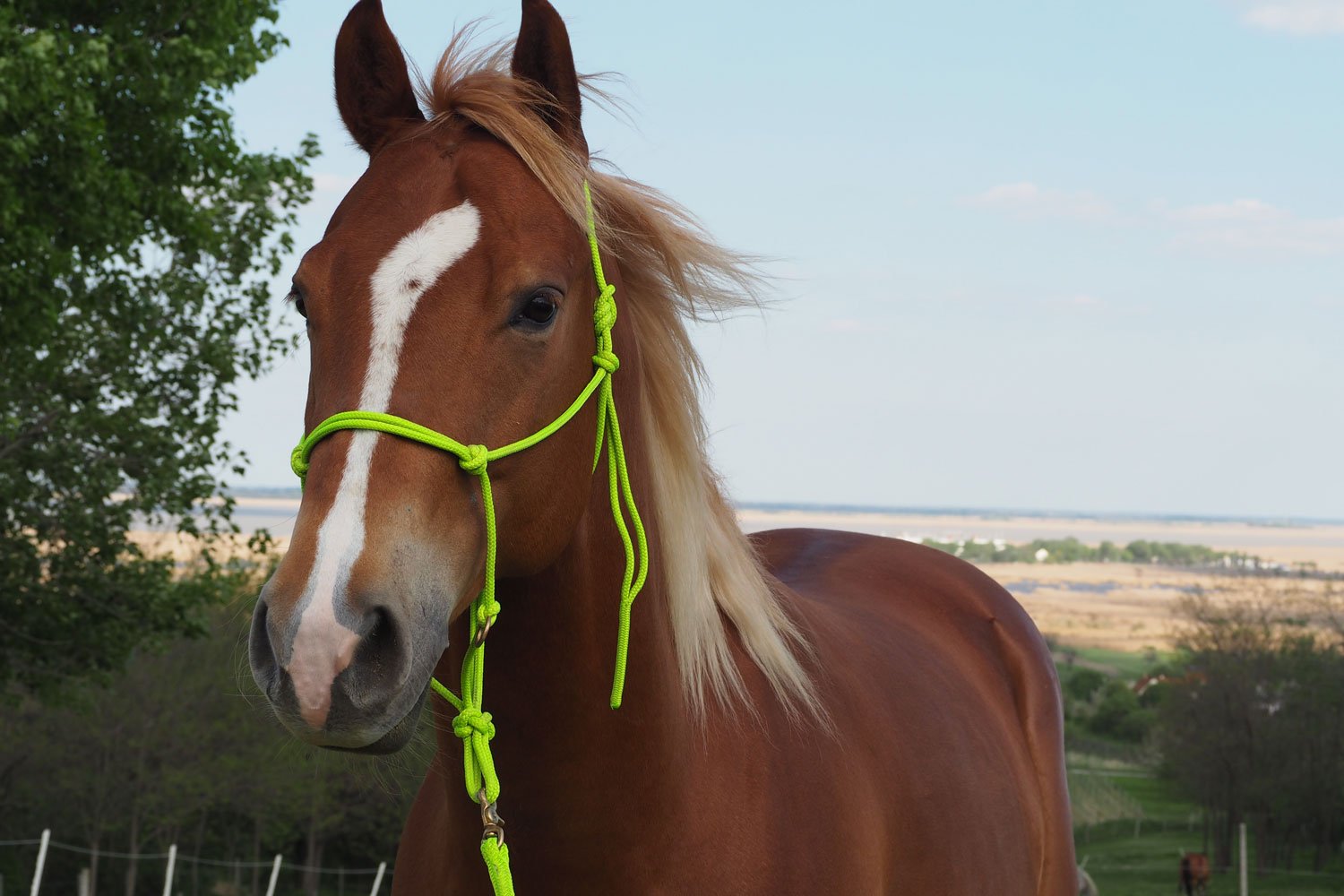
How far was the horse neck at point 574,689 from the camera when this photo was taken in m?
1.86

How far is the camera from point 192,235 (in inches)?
404

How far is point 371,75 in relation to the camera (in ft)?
6.91

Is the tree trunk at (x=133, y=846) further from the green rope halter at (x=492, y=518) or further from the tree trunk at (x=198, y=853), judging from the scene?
the green rope halter at (x=492, y=518)

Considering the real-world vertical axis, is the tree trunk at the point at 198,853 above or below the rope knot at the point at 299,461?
below

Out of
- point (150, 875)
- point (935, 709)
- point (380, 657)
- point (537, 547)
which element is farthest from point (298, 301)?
point (150, 875)

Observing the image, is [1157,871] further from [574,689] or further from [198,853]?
[574,689]

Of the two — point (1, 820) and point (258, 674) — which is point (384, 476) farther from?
point (1, 820)

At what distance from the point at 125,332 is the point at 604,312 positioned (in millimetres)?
10654

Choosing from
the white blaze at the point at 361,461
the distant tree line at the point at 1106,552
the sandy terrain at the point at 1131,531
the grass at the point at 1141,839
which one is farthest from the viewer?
the sandy terrain at the point at 1131,531

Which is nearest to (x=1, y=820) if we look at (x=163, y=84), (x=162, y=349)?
(x=162, y=349)

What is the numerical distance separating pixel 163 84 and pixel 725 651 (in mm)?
8756

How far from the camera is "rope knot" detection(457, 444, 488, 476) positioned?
1.59 meters

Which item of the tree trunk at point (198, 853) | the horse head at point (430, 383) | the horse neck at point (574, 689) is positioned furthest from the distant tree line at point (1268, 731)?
the horse head at point (430, 383)

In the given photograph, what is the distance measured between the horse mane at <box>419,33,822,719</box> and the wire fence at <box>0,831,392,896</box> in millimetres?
26627
